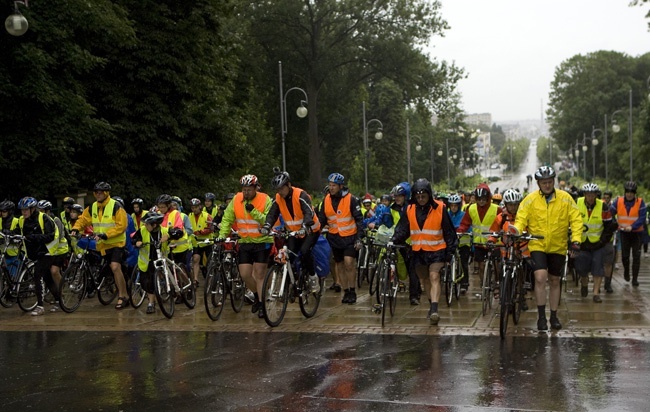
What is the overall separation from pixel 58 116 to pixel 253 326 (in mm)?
12468

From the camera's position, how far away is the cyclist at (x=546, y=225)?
1055cm

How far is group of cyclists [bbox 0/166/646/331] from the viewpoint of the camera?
1068 cm

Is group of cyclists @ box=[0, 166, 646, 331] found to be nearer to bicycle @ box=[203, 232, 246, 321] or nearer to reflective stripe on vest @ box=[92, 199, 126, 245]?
reflective stripe on vest @ box=[92, 199, 126, 245]

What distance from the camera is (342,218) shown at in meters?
13.7

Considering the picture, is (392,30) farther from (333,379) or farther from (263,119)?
(333,379)

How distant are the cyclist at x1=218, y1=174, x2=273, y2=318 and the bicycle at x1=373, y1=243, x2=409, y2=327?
4.98ft

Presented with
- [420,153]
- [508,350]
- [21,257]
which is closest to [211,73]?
[21,257]

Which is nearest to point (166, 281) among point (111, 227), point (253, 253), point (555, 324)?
point (253, 253)

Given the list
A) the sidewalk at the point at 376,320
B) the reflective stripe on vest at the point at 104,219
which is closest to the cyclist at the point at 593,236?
the sidewalk at the point at 376,320

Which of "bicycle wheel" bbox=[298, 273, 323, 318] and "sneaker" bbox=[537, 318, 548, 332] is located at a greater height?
"bicycle wheel" bbox=[298, 273, 323, 318]

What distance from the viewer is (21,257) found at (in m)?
14.9

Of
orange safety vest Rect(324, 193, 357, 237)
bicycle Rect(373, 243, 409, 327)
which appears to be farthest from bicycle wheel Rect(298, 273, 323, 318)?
orange safety vest Rect(324, 193, 357, 237)

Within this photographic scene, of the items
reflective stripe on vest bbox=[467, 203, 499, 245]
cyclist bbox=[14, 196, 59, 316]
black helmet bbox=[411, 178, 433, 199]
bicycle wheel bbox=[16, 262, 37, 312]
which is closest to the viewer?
black helmet bbox=[411, 178, 433, 199]

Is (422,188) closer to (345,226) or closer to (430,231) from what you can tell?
(430,231)
